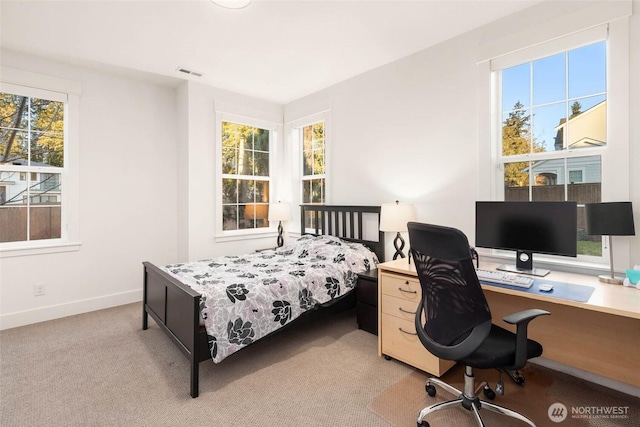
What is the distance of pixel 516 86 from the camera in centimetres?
262

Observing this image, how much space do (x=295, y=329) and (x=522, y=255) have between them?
211 centimetres

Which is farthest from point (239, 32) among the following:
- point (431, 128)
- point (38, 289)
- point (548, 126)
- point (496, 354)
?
point (38, 289)

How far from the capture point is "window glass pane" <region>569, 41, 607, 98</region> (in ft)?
7.20

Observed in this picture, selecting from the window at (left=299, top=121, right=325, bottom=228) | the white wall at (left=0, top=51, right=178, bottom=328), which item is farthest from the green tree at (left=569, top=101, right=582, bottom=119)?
the white wall at (left=0, top=51, right=178, bottom=328)

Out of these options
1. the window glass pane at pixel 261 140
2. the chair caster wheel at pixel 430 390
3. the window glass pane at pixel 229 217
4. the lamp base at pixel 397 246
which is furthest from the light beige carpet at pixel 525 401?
the window glass pane at pixel 261 140

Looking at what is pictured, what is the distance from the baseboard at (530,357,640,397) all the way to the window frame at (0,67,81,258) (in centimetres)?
469

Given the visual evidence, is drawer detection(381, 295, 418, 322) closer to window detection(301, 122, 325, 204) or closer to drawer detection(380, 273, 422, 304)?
drawer detection(380, 273, 422, 304)

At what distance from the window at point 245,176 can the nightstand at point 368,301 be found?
2271 mm

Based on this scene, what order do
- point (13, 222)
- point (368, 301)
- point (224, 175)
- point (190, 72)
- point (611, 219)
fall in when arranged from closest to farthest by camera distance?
point (611, 219) → point (368, 301) → point (13, 222) → point (190, 72) → point (224, 175)

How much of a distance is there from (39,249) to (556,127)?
16.4 feet

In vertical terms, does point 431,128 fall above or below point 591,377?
above

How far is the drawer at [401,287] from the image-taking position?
226cm

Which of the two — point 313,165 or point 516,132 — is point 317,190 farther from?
point 516,132

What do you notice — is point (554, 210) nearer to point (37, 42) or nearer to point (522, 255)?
point (522, 255)
